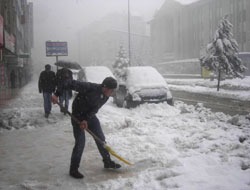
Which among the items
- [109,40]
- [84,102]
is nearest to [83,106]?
[84,102]

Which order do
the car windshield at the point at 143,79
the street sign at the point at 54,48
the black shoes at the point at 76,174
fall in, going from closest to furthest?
the black shoes at the point at 76,174 < the car windshield at the point at 143,79 < the street sign at the point at 54,48

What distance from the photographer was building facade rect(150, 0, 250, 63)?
44.1 m

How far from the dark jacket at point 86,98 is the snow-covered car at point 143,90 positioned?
18.3ft

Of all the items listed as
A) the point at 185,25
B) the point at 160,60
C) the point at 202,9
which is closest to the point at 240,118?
the point at 202,9

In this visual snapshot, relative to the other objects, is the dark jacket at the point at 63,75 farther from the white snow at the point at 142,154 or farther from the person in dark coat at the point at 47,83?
the white snow at the point at 142,154

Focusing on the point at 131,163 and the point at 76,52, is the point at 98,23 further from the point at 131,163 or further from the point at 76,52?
the point at 131,163

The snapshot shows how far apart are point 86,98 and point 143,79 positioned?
6554 mm

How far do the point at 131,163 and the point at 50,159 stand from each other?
1534mm

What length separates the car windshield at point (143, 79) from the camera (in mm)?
9734

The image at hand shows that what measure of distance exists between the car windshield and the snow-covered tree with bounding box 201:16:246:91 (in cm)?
1014

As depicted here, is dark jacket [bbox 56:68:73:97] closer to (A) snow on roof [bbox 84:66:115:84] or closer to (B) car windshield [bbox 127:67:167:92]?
(B) car windshield [bbox 127:67:167:92]

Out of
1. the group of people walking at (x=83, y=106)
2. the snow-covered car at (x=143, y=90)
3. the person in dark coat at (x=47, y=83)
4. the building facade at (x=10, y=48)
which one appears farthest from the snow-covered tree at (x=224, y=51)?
the group of people walking at (x=83, y=106)

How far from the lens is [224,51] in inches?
754

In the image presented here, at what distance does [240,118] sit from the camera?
7.29 m
